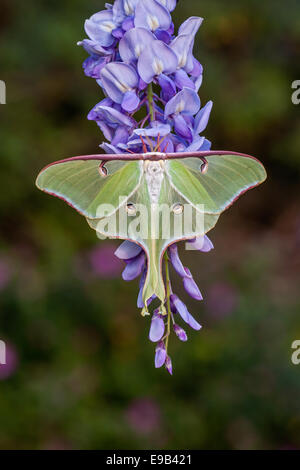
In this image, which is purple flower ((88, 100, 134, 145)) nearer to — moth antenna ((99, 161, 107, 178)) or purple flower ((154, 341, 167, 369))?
moth antenna ((99, 161, 107, 178))

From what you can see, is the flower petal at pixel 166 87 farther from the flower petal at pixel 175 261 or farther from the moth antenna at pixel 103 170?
the flower petal at pixel 175 261

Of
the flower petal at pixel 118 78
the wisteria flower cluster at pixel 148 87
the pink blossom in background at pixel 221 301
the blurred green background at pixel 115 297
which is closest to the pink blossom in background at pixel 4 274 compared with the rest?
the blurred green background at pixel 115 297

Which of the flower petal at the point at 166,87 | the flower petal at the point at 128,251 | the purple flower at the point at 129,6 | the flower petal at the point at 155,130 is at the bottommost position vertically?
the flower petal at the point at 128,251

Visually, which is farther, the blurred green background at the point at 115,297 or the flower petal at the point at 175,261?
the blurred green background at the point at 115,297

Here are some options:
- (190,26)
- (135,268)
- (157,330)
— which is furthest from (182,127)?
(157,330)

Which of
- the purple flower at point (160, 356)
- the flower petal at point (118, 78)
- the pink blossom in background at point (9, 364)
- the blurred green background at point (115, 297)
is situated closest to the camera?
the purple flower at point (160, 356)

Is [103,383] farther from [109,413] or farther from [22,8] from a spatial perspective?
[22,8]

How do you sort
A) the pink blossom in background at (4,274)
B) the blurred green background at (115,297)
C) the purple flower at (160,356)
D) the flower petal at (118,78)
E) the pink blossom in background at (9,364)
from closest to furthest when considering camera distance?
the purple flower at (160,356)
the flower petal at (118,78)
the blurred green background at (115,297)
the pink blossom in background at (9,364)
the pink blossom in background at (4,274)

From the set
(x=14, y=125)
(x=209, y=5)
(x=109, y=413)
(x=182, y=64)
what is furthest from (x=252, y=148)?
(x=182, y=64)
